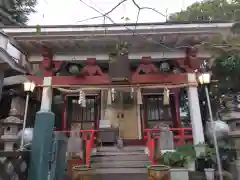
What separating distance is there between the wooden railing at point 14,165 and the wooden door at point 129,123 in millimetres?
6344

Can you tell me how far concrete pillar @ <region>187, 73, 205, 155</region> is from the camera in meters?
7.91

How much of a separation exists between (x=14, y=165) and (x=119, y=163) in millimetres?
4040

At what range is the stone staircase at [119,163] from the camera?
6223mm

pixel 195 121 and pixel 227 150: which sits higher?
pixel 195 121

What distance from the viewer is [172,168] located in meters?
5.86

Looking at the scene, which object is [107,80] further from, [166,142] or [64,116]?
[166,142]

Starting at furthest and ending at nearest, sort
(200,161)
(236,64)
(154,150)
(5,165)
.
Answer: (236,64) → (154,150) → (200,161) → (5,165)

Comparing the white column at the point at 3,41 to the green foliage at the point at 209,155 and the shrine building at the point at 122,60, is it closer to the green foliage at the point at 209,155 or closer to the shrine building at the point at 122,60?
the shrine building at the point at 122,60

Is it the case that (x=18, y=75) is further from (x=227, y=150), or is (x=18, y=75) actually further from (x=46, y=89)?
(x=227, y=150)

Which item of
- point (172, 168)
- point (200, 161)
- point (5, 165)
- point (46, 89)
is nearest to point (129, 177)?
point (172, 168)

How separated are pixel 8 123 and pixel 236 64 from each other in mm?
10747

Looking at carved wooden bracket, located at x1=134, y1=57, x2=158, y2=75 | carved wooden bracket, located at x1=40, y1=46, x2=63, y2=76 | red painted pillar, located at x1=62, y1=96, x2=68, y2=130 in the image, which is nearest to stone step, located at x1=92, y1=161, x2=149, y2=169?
red painted pillar, located at x1=62, y1=96, x2=68, y2=130

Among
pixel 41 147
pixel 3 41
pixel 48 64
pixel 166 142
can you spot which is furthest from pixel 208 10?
pixel 41 147

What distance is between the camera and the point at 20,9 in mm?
14484
